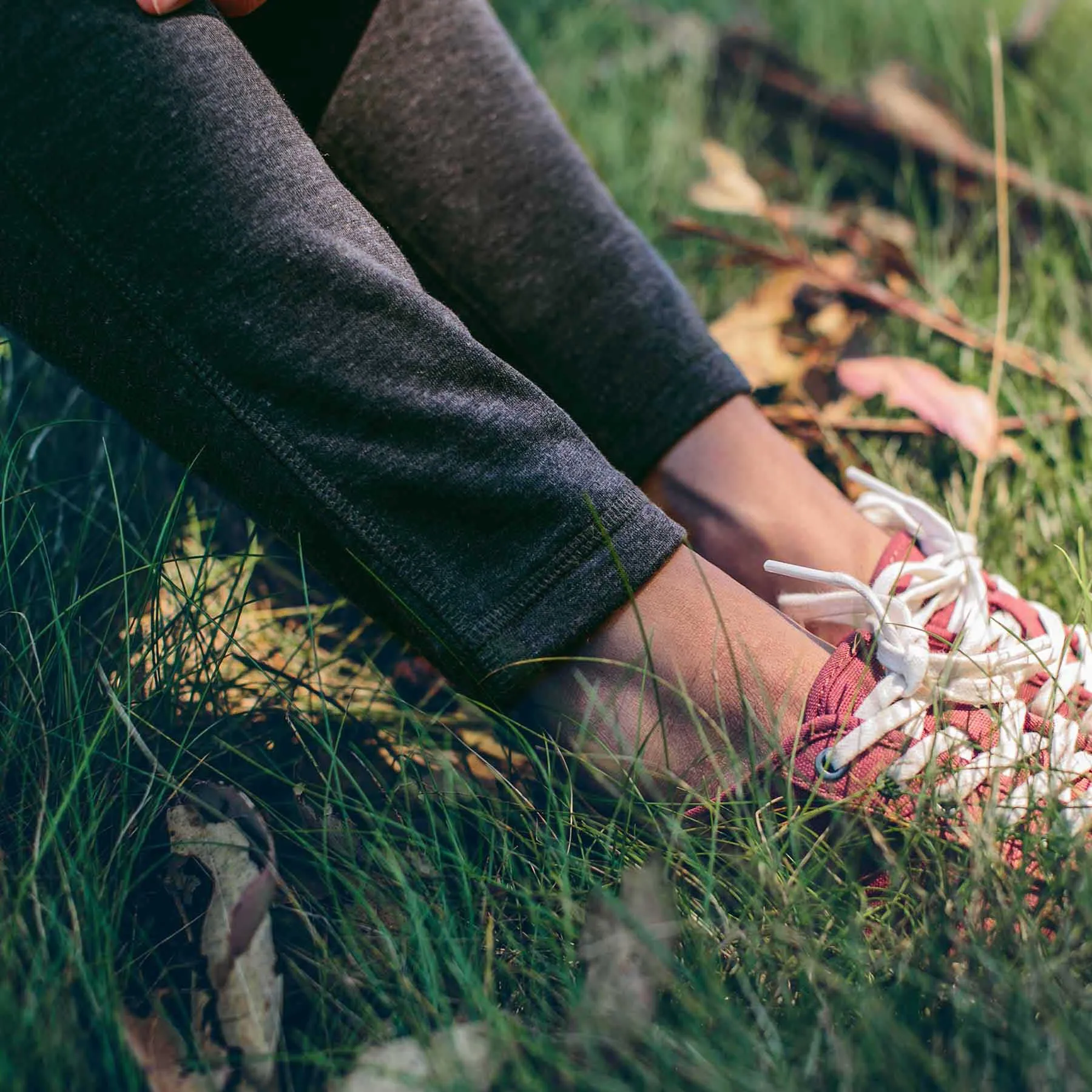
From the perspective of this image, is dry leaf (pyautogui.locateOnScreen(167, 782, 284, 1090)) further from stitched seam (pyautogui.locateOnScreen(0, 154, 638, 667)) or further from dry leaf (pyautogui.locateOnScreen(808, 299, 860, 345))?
dry leaf (pyautogui.locateOnScreen(808, 299, 860, 345))

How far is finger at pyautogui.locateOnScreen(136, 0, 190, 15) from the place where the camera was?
2.19 ft

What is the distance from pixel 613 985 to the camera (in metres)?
0.61

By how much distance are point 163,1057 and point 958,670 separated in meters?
0.67

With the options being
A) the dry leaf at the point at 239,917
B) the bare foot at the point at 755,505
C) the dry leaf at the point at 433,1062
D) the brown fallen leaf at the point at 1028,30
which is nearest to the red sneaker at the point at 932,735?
the bare foot at the point at 755,505

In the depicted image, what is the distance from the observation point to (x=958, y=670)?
0.80 meters

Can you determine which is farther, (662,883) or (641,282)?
(641,282)

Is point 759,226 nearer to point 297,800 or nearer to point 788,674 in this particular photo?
point 788,674

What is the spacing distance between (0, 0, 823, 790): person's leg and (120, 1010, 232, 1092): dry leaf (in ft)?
1.05

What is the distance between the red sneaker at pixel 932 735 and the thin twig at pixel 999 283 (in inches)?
14.1

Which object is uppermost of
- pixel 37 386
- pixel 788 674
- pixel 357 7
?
pixel 357 7

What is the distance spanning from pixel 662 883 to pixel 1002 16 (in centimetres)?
200

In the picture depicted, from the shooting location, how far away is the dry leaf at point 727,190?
4.66 feet

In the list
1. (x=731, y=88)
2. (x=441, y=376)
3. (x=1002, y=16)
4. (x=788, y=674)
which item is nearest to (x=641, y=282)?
(x=441, y=376)

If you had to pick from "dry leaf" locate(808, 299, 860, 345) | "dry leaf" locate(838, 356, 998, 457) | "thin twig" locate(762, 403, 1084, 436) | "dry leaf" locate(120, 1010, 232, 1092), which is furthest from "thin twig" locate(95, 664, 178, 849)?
"dry leaf" locate(808, 299, 860, 345)
